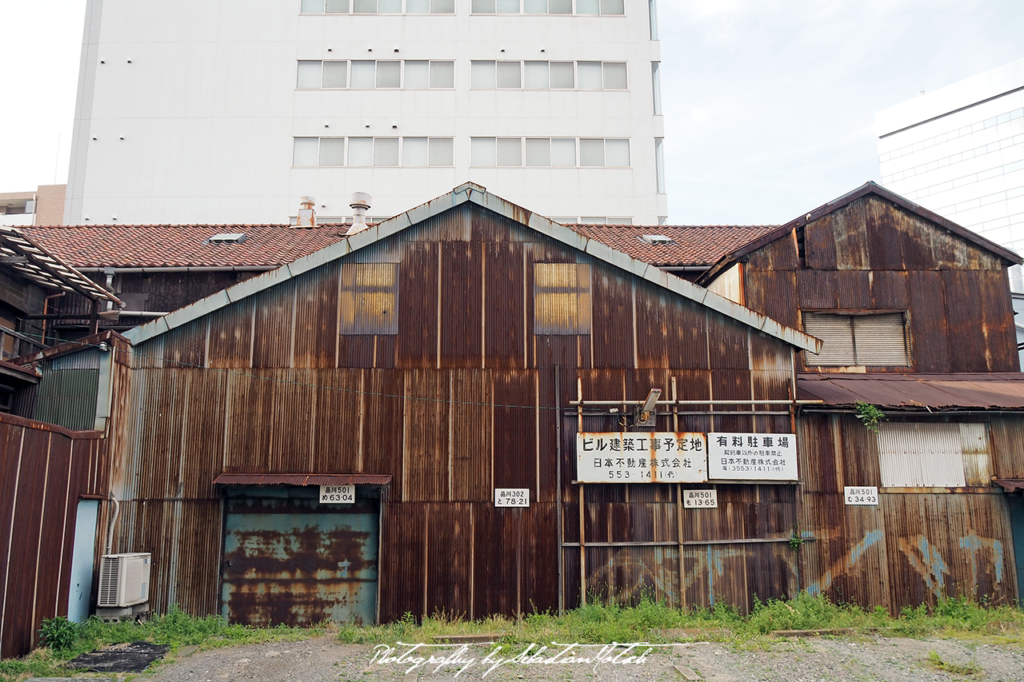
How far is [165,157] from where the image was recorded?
3528cm

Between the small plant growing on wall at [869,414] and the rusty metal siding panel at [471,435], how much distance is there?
273 inches

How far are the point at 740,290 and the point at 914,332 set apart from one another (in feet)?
13.2

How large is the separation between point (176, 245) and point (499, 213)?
10901 mm

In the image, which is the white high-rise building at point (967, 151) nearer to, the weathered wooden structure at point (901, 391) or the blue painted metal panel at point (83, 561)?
the weathered wooden structure at point (901, 391)

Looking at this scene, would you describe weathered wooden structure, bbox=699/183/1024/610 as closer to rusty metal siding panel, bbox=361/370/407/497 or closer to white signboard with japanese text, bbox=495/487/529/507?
white signboard with japanese text, bbox=495/487/529/507

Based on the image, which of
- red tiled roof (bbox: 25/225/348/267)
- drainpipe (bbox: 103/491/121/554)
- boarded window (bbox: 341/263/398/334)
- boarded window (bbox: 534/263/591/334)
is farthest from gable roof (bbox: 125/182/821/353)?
red tiled roof (bbox: 25/225/348/267)

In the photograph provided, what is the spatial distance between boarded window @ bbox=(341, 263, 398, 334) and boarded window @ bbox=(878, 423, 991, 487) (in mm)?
9719

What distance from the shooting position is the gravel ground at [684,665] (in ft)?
34.2

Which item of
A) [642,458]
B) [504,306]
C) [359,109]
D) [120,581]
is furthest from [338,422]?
[359,109]

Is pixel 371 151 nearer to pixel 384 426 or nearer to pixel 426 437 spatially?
pixel 384 426

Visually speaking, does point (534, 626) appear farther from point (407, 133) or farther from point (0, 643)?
point (407, 133)

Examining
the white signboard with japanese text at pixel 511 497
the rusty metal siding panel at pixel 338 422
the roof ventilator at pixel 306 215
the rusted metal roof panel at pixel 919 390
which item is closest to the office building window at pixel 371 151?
the roof ventilator at pixel 306 215

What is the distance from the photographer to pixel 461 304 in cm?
1446

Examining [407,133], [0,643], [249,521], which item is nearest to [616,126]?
[407,133]
